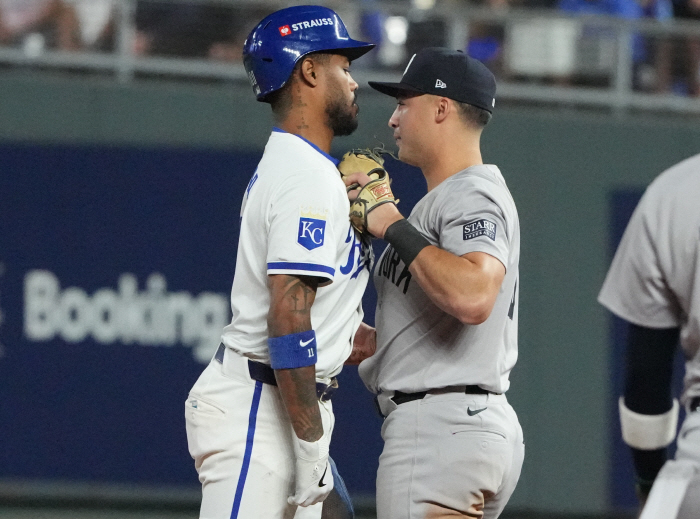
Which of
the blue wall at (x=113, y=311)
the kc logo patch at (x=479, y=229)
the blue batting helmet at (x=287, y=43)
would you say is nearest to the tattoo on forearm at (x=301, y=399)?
the kc logo patch at (x=479, y=229)

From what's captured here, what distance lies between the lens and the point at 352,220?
3502 millimetres

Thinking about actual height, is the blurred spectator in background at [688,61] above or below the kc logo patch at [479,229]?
above

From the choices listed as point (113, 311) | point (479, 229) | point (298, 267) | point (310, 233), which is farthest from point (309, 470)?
point (113, 311)

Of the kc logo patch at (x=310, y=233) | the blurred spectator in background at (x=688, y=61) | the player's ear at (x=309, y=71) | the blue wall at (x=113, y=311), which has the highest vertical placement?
the blurred spectator in background at (x=688, y=61)

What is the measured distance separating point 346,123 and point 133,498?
4.76 m

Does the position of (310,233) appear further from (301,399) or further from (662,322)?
(662,322)

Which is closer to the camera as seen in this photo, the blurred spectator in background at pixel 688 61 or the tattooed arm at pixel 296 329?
the tattooed arm at pixel 296 329

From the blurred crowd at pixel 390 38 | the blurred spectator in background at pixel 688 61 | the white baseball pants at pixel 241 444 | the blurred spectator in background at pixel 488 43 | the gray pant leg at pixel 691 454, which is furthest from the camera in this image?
the blurred spectator in background at pixel 688 61

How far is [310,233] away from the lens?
→ 322 cm

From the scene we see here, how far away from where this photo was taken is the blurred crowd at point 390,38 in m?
7.89

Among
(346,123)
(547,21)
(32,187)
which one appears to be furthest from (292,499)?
(547,21)

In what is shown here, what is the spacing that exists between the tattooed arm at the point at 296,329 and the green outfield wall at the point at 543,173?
14.4 feet

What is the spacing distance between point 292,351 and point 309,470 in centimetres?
40

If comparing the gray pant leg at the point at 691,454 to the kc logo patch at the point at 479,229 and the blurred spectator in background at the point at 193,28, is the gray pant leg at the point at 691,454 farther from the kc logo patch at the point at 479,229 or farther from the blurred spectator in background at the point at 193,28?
the blurred spectator in background at the point at 193,28
